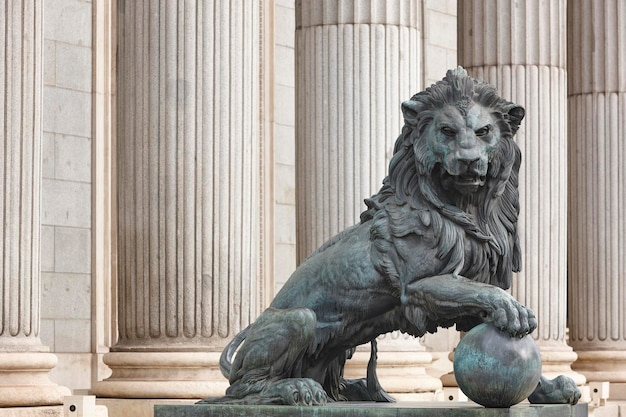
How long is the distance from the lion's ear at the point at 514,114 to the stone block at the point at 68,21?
20.6 metres

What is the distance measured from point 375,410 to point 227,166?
38.3 ft

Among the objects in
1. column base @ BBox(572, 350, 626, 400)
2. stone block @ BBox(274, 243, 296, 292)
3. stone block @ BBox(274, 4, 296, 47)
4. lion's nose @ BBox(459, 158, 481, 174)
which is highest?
stone block @ BBox(274, 4, 296, 47)

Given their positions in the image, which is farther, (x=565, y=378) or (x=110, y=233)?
(x=110, y=233)

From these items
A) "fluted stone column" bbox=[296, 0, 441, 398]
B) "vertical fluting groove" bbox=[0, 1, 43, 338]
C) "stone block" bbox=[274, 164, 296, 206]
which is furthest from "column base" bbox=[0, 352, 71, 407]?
"stone block" bbox=[274, 164, 296, 206]

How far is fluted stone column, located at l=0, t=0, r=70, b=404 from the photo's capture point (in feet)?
79.3

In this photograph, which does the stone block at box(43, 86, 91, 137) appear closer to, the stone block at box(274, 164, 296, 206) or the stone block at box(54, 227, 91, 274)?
the stone block at box(54, 227, 91, 274)

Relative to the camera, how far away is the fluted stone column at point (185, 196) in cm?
2619

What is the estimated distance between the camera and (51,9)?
35156 mm

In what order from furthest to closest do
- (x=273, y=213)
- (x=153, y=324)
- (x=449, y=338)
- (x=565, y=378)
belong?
(x=449, y=338) → (x=273, y=213) → (x=153, y=324) → (x=565, y=378)

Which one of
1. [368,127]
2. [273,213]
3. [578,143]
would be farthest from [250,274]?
[578,143]

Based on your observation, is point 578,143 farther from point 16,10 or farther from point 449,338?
point 16,10

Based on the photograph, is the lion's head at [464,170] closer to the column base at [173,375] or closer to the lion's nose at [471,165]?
the lion's nose at [471,165]

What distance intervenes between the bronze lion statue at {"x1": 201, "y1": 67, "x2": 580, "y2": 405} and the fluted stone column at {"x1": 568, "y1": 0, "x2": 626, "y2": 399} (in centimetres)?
2452

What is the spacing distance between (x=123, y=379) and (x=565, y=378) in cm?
1256
